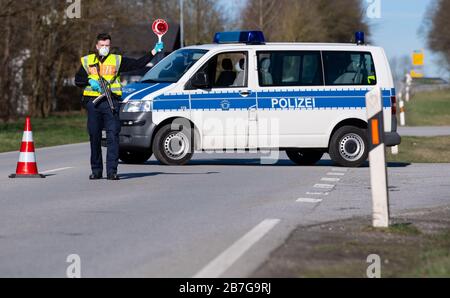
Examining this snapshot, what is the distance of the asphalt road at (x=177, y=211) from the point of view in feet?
26.0

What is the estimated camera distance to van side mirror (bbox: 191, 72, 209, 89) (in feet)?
58.3

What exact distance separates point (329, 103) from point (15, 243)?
997 centimetres

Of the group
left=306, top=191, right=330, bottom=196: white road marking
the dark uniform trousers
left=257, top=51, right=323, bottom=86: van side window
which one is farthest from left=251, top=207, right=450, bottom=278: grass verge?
left=257, top=51, right=323, bottom=86: van side window

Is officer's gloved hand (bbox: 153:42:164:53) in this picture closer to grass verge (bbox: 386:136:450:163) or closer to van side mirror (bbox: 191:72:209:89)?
van side mirror (bbox: 191:72:209:89)

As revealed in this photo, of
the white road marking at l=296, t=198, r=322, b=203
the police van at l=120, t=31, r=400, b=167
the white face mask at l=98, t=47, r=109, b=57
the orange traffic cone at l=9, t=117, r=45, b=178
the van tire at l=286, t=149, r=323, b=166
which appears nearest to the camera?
the white road marking at l=296, t=198, r=322, b=203

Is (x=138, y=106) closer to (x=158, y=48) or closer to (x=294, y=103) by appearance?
(x=294, y=103)

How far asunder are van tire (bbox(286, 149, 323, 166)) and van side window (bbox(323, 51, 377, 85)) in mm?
1704

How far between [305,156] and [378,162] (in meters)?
9.99

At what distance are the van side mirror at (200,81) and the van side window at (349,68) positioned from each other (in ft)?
6.41

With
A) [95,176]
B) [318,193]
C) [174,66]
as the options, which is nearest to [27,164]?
[95,176]

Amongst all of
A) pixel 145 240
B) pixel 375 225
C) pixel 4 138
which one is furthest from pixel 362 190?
pixel 4 138

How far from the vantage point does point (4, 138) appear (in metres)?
29.6

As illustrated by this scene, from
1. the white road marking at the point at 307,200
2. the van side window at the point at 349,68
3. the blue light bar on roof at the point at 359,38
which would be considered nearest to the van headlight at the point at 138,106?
the van side window at the point at 349,68
